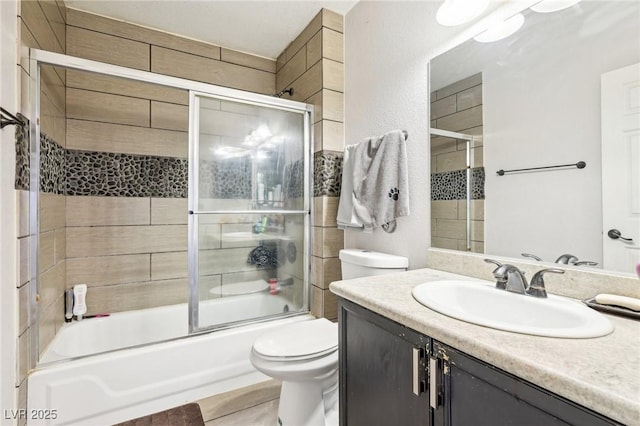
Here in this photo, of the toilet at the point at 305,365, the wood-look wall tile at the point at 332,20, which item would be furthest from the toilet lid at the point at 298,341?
the wood-look wall tile at the point at 332,20

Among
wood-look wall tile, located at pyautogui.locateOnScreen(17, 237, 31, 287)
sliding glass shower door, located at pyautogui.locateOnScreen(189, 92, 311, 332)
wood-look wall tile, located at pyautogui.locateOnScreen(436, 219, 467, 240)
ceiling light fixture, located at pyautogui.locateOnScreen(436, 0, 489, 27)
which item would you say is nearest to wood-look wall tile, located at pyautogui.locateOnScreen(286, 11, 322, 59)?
sliding glass shower door, located at pyautogui.locateOnScreen(189, 92, 311, 332)

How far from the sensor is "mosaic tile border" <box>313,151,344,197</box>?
6.84ft

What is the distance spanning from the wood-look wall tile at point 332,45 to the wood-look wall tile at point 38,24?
1584 millimetres

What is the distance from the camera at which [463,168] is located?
1366mm

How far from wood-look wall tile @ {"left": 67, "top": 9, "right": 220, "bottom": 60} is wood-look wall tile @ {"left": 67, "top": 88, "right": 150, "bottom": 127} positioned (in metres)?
0.47

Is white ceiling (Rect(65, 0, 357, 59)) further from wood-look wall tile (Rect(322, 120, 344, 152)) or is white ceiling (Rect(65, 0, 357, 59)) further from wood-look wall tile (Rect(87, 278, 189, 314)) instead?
wood-look wall tile (Rect(87, 278, 189, 314))

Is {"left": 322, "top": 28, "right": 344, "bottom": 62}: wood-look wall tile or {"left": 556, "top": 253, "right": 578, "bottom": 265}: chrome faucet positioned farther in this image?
{"left": 322, "top": 28, "right": 344, "bottom": 62}: wood-look wall tile

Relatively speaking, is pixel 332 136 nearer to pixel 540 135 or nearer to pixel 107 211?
pixel 540 135

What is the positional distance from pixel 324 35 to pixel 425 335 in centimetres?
208

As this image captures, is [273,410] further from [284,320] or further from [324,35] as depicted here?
[324,35]

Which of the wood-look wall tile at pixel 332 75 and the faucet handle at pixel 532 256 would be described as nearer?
the faucet handle at pixel 532 256

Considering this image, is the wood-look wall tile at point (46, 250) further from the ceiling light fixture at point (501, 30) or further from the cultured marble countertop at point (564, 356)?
the ceiling light fixture at point (501, 30)

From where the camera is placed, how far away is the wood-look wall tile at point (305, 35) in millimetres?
2124

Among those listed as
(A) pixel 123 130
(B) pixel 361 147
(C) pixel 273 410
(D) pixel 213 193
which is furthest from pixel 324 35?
(C) pixel 273 410
